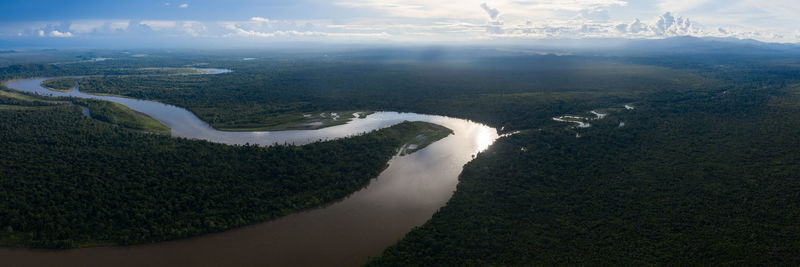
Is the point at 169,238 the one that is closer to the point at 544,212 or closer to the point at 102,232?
the point at 102,232

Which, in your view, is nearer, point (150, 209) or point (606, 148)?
point (150, 209)

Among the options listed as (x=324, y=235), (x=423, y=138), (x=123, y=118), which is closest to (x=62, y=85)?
(x=123, y=118)

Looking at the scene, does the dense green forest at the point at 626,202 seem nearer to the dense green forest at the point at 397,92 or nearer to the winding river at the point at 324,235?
the winding river at the point at 324,235

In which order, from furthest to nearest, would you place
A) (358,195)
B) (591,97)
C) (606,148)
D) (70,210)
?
1. (591,97)
2. (606,148)
3. (358,195)
4. (70,210)

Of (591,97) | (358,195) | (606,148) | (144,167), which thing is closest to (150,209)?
(144,167)

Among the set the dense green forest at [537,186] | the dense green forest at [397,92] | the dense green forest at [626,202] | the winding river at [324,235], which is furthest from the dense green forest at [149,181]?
the dense green forest at [397,92]

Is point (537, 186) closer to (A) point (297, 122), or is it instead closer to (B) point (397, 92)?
(A) point (297, 122)
